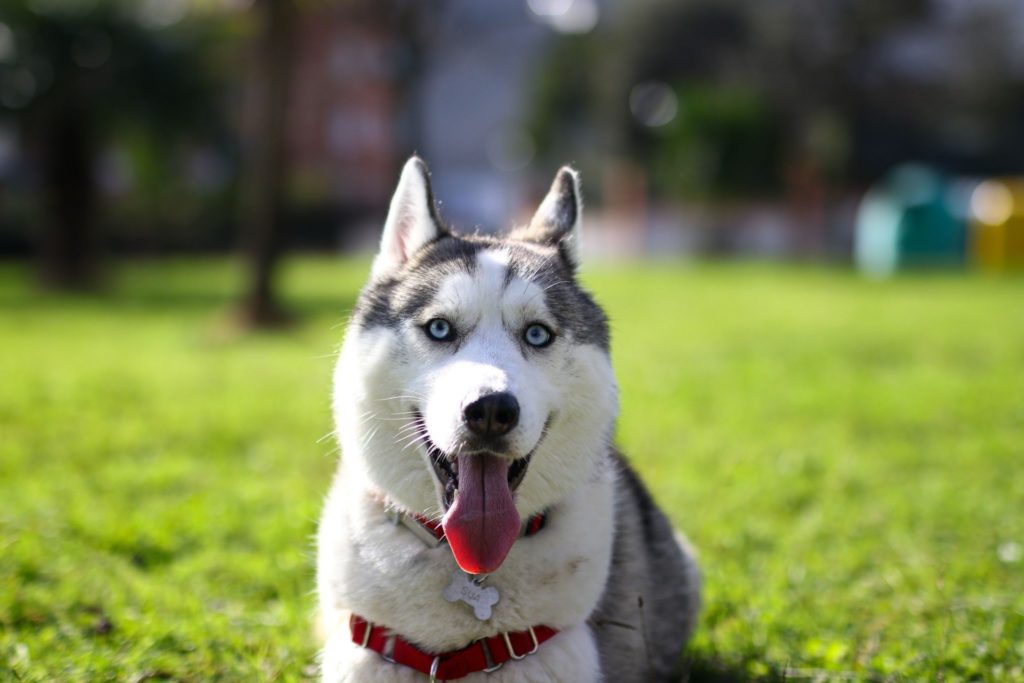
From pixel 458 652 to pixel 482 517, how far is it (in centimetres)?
42

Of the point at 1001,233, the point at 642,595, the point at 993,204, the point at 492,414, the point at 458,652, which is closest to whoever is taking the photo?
the point at 492,414

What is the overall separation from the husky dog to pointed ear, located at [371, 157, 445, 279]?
0.48 feet

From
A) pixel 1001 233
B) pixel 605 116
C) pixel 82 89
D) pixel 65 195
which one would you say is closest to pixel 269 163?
pixel 82 89

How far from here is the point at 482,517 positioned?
2.45 metres

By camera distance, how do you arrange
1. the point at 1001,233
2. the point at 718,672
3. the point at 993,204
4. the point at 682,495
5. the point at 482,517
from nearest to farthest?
the point at 482,517 → the point at 718,672 → the point at 682,495 → the point at 1001,233 → the point at 993,204

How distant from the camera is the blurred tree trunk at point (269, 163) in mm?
11445

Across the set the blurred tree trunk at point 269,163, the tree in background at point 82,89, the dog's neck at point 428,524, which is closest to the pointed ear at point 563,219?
the dog's neck at point 428,524

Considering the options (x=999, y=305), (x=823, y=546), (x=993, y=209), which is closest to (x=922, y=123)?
(x=993, y=209)

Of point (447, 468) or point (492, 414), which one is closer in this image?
point (492, 414)

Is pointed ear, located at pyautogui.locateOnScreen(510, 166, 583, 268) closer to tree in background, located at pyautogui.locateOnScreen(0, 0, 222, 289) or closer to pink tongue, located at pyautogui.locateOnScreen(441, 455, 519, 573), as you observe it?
pink tongue, located at pyautogui.locateOnScreen(441, 455, 519, 573)

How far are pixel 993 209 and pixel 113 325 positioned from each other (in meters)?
17.8

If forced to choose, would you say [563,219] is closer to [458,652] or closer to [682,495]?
[458,652]

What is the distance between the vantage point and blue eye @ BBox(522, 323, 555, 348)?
2684 mm

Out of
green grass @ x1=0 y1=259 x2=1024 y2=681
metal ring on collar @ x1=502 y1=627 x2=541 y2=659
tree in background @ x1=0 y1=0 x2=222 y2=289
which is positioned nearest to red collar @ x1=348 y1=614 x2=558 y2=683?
metal ring on collar @ x1=502 y1=627 x2=541 y2=659
